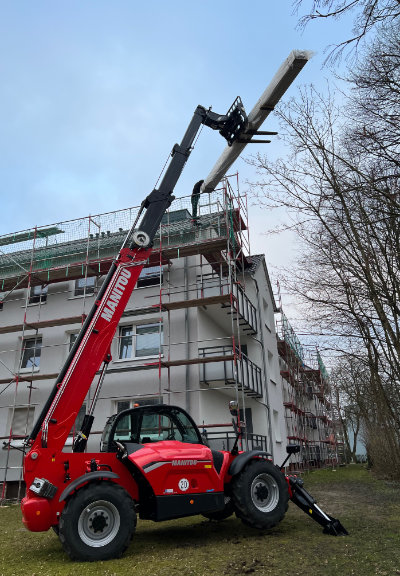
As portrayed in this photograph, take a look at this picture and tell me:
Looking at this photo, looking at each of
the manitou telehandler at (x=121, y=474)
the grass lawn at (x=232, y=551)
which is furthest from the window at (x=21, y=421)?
the manitou telehandler at (x=121, y=474)

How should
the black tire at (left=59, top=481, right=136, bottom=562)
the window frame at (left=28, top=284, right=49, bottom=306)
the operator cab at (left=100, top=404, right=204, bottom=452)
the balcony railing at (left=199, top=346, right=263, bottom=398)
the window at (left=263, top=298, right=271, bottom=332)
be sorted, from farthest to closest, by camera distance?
the window at (left=263, top=298, right=271, bottom=332) → the window frame at (left=28, top=284, right=49, bottom=306) → the balcony railing at (left=199, top=346, right=263, bottom=398) → the operator cab at (left=100, top=404, right=204, bottom=452) → the black tire at (left=59, top=481, right=136, bottom=562)

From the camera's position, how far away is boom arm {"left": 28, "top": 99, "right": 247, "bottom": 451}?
6660 mm

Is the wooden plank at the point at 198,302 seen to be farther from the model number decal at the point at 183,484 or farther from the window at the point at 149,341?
the model number decal at the point at 183,484

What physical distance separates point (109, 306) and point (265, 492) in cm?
372

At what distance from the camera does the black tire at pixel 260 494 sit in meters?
6.66

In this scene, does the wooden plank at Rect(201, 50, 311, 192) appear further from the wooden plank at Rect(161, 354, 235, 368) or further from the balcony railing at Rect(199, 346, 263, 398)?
the balcony railing at Rect(199, 346, 263, 398)

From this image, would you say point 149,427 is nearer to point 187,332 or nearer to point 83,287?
point 187,332

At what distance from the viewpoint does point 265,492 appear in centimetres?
698

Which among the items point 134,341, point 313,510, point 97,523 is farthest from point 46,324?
point 313,510

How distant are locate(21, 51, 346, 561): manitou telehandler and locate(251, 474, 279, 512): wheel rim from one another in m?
0.01

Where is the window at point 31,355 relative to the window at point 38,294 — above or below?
below

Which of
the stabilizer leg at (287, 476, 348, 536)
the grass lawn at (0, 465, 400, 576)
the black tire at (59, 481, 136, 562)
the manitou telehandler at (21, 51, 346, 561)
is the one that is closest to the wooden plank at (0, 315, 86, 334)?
the grass lawn at (0, 465, 400, 576)

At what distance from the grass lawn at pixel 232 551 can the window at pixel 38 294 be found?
1048 centimetres

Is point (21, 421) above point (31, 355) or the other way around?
the other way around
